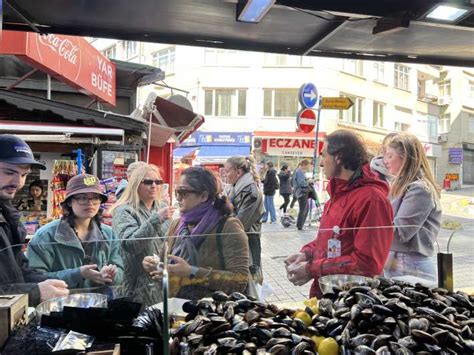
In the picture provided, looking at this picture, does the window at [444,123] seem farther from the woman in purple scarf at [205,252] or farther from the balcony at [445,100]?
the woman in purple scarf at [205,252]

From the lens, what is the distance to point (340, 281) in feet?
6.69

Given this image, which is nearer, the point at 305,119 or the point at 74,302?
the point at 74,302

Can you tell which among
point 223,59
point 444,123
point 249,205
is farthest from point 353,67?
point 249,205

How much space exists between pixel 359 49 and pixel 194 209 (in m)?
2.04

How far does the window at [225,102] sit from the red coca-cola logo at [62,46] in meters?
19.9

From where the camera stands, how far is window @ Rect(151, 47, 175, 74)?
86.7 ft

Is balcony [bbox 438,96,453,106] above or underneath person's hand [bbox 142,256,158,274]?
above

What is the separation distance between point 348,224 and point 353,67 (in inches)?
1036

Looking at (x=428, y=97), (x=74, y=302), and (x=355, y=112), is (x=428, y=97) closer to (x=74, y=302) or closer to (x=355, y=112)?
(x=355, y=112)

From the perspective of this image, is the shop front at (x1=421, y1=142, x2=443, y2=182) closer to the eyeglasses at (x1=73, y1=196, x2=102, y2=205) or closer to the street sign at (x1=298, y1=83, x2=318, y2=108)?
the street sign at (x1=298, y1=83, x2=318, y2=108)

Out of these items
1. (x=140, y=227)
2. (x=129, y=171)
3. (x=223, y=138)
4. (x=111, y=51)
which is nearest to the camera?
(x=140, y=227)

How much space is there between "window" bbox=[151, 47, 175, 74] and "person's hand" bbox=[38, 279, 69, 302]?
25.6 metres

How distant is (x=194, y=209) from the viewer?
2482 mm

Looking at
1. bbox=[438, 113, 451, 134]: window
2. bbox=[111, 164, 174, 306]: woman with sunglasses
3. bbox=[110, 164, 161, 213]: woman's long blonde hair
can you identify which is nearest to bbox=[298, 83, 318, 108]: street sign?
bbox=[111, 164, 174, 306]: woman with sunglasses
